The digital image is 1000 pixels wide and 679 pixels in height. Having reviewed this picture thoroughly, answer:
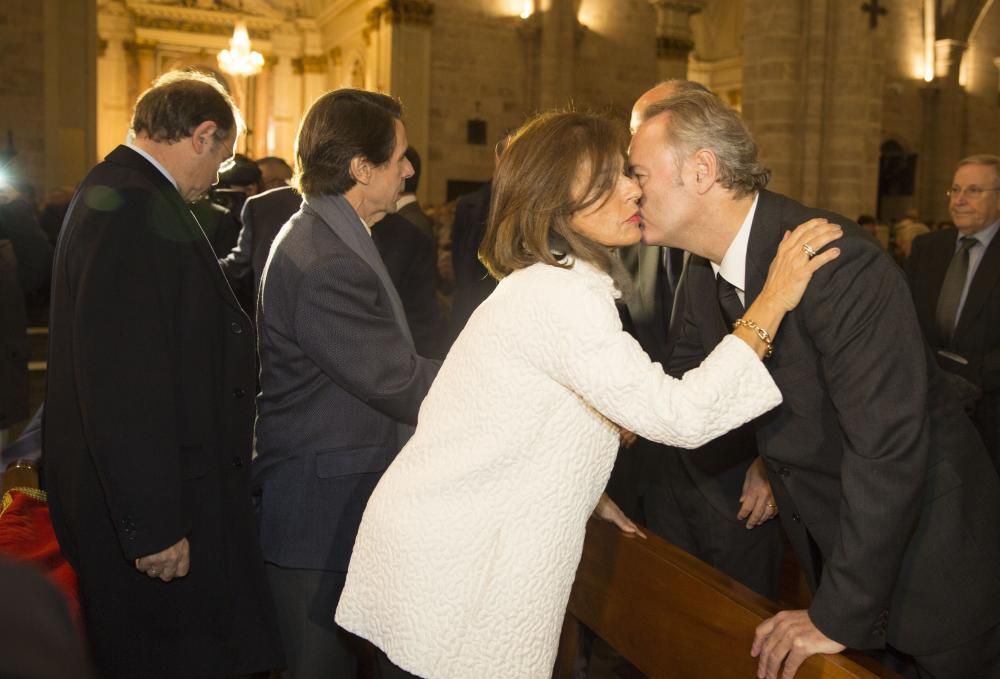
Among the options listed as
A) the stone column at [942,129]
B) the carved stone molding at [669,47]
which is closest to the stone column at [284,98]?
the carved stone molding at [669,47]

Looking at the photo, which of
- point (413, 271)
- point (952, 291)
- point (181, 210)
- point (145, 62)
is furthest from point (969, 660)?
point (145, 62)

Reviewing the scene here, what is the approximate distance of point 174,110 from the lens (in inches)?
107

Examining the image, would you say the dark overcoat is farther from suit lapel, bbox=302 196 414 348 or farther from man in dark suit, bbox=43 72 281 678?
suit lapel, bbox=302 196 414 348

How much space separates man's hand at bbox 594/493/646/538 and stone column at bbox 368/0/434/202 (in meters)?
15.1

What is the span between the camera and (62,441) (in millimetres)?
2619

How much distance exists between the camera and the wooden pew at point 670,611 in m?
2.19

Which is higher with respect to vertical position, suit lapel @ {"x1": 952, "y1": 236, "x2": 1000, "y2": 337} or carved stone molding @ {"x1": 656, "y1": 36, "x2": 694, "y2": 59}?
carved stone molding @ {"x1": 656, "y1": 36, "x2": 694, "y2": 59}

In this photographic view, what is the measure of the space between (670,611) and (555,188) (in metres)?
1.17

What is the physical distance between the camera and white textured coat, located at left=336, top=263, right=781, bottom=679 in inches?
72.6

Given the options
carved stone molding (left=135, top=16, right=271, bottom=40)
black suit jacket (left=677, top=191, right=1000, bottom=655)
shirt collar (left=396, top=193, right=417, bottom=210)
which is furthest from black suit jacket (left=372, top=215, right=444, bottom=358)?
carved stone molding (left=135, top=16, right=271, bottom=40)

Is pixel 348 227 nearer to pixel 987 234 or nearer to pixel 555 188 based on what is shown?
pixel 555 188

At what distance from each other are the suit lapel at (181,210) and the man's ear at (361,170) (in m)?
0.46

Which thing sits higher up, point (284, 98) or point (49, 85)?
point (284, 98)

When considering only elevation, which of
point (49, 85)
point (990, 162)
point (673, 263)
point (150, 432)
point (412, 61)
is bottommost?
point (150, 432)
